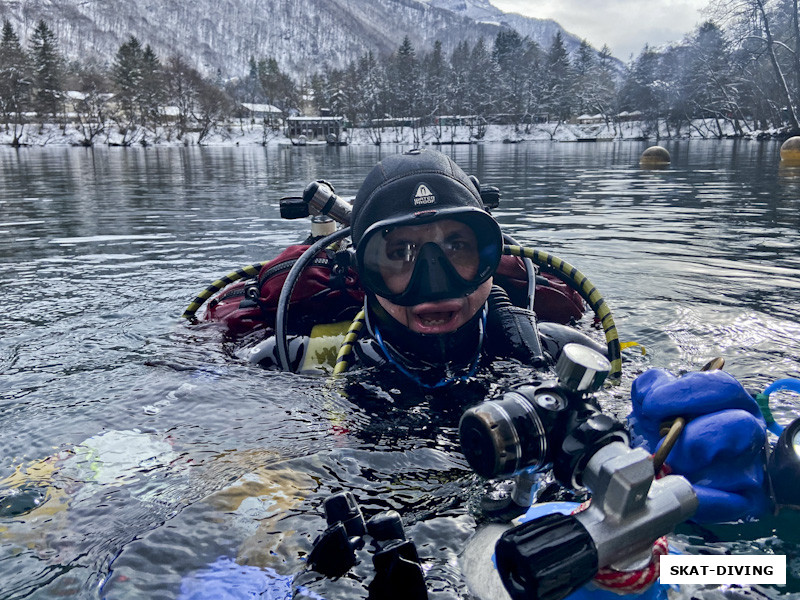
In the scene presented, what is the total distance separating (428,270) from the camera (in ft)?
8.29

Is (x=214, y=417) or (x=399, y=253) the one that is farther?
(x=214, y=417)

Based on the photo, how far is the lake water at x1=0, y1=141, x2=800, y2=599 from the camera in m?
1.74

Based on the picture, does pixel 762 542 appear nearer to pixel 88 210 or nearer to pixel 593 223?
pixel 593 223

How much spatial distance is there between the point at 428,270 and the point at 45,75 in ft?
310

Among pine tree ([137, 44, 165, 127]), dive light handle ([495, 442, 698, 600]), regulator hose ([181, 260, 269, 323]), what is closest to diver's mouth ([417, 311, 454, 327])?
dive light handle ([495, 442, 698, 600])

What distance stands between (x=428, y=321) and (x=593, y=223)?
336 inches

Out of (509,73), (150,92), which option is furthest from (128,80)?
(509,73)

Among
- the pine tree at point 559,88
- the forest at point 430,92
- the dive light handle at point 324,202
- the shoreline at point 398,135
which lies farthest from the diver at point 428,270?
the pine tree at point 559,88

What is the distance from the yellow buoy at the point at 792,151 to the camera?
23250 millimetres

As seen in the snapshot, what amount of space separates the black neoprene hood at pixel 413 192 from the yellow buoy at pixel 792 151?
2649cm

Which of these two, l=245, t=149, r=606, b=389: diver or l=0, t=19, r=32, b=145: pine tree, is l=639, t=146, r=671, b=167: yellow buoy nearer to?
l=245, t=149, r=606, b=389: diver

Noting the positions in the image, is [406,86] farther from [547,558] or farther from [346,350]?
[547,558]

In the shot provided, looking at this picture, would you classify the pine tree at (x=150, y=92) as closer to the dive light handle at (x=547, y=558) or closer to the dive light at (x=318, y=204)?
the dive light at (x=318, y=204)

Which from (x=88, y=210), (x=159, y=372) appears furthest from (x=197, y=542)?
(x=88, y=210)
